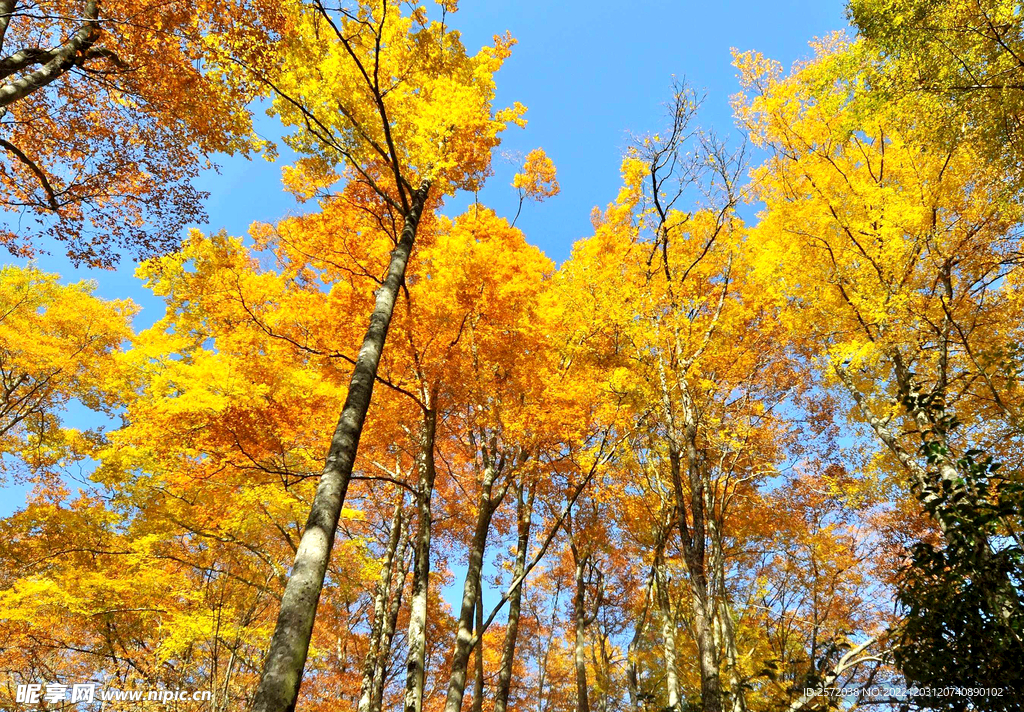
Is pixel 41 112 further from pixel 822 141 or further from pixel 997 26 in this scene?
pixel 822 141

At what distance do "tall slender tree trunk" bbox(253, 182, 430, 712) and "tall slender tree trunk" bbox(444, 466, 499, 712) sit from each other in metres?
3.88

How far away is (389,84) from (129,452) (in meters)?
9.32

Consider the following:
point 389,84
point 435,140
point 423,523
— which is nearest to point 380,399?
point 423,523

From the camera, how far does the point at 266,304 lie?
32.7ft

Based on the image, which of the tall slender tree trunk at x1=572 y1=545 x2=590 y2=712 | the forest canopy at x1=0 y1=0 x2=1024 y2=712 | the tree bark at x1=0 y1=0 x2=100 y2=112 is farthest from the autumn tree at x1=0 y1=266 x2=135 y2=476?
the tall slender tree trunk at x1=572 y1=545 x2=590 y2=712

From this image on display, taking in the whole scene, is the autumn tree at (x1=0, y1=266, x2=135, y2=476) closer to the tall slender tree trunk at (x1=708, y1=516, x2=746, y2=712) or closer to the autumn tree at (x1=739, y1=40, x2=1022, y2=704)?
the tall slender tree trunk at (x1=708, y1=516, x2=746, y2=712)

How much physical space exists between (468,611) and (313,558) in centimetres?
467

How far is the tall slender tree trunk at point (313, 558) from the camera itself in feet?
9.43

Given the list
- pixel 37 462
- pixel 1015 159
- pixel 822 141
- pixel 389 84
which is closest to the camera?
pixel 1015 159

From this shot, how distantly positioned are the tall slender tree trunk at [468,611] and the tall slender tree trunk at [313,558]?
3.88 metres

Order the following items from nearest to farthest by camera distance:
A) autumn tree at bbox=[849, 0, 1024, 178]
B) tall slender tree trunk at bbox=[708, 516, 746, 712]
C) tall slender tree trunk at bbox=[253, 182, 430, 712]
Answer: tall slender tree trunk at bbox=[253, 182, 430, 712], autumn tree at bbox=[849, 0, 1024, 178], tall slender tree trunk at bbox=[708, 516, 746, 712]

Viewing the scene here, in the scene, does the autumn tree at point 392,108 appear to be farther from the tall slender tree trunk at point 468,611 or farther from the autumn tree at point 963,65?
the autumn tree at point 963,65

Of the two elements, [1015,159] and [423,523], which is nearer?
[1015,159]

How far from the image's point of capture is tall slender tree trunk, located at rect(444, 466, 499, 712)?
6.62 metres
